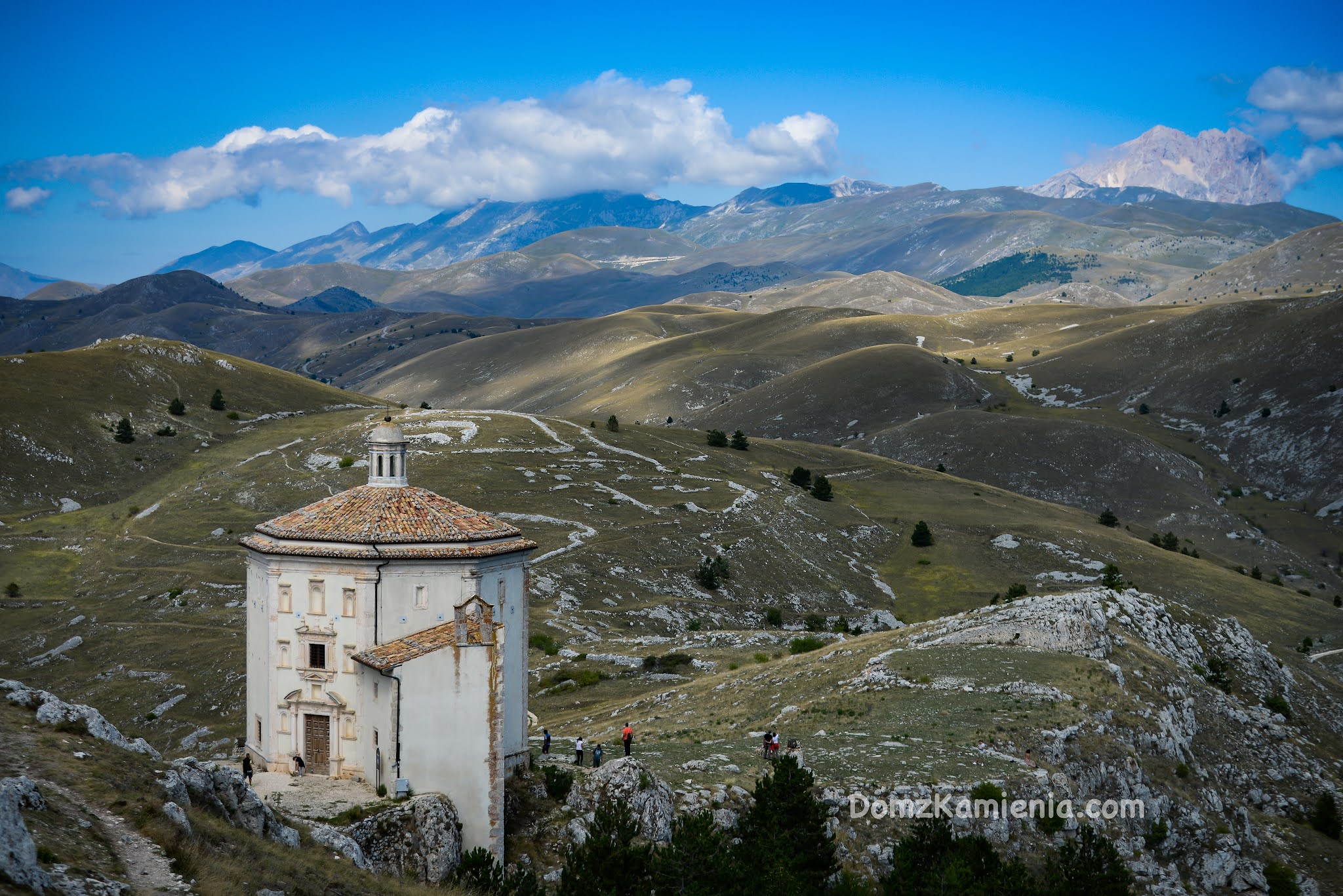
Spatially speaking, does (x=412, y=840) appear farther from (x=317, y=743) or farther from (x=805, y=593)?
(x=805, y=593)

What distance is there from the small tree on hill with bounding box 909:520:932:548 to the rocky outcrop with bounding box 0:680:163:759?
101m

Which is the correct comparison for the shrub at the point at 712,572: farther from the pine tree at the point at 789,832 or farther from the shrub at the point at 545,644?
the pine tree at the point at 789,832

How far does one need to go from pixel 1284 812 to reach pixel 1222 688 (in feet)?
36.9

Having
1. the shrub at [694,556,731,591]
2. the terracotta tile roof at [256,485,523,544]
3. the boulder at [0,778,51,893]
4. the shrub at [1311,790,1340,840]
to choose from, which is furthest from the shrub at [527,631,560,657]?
the boulder at [0,778,51,893]

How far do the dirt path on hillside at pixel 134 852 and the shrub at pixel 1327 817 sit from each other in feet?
158

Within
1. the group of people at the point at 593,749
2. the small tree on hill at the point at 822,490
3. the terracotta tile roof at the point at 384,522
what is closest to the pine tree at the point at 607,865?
the group of people at the point at 593,749

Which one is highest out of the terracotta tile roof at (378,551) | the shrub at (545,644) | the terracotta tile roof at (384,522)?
the terracotta tile roof at (384,522)

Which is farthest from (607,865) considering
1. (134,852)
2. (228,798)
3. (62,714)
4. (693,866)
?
(62,714)

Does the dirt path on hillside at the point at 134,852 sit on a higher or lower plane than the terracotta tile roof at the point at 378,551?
lower

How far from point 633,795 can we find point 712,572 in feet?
201

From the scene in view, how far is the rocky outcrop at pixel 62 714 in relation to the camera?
28.4 m

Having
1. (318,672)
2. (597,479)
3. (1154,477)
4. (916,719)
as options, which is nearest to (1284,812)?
(916,719)

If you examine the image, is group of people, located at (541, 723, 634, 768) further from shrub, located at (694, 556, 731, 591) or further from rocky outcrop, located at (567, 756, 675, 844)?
shrub, located at (694, 556, 731, 591)

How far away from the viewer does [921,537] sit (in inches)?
4823
